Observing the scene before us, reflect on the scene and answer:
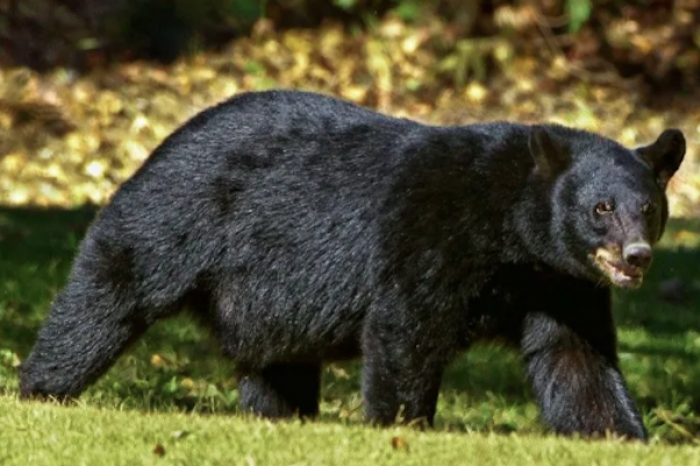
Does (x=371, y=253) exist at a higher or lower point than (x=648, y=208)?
lower

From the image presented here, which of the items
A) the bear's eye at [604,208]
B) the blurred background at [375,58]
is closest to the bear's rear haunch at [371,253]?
the bear's eye at [604,208]

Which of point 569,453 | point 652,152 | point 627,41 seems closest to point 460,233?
point 652,152

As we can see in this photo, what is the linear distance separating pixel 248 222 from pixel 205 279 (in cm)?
37

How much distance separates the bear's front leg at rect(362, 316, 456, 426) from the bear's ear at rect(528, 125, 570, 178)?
0.86 meters

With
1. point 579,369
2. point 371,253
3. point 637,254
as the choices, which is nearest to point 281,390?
point 371,253

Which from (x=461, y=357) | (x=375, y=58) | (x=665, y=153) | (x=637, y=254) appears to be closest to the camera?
(x=637, y=254)

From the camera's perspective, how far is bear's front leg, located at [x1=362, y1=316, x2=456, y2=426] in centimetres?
702

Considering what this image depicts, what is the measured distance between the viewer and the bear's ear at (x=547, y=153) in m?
7.09

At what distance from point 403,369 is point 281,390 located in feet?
4.81

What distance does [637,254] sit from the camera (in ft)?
22.1

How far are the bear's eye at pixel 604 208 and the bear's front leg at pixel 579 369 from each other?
20.7 inches

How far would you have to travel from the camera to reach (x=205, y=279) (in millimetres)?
7848

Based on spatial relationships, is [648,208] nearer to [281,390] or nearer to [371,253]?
[371,253]

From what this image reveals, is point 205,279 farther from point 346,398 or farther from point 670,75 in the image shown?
point 670,75
